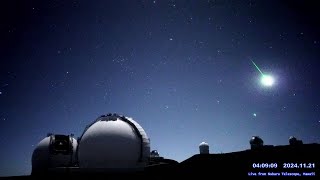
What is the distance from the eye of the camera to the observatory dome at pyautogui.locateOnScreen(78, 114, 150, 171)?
22.4 metres

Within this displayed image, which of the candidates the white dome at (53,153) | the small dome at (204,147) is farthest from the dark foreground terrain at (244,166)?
the small dome at (204,147)

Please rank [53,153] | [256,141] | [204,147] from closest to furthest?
1. [53,153]
2. [256,141]
3. [204,147]

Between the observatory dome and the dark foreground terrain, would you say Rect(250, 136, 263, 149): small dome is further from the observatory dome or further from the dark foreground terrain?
the observatory dome

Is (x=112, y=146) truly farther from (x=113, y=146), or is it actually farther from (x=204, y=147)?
(x=204, y=147)

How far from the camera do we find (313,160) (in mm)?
19859

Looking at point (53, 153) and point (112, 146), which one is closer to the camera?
point (112, 146)

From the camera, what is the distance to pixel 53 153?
3075 centimetres

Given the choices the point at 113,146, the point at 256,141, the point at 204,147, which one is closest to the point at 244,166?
the point at 113,146

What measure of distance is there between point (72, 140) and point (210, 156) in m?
16.0

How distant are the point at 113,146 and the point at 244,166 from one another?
10647 mm

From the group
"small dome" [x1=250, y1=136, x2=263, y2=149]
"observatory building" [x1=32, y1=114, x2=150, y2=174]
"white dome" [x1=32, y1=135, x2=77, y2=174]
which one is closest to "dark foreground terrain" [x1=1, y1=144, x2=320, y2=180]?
"observatory building" [x1=32, y1=114, x2=150, y2=174]

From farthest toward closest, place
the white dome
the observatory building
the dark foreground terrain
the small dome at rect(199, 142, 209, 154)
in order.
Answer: the small dome at rect(199, 142, 209, 154)
the white dome
the observatory building
the dark foreground terrain

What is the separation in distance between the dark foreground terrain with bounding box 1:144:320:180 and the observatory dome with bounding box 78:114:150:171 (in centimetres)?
105

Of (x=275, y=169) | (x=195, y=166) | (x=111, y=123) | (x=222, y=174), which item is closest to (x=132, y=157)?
(x=111, y=123)
